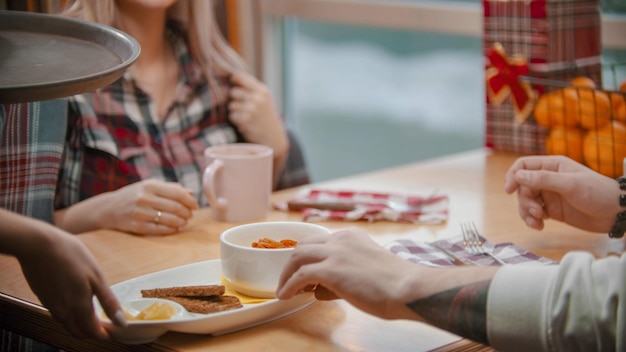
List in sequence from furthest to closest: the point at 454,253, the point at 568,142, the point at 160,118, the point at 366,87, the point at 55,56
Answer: the point at 366,87 → the point at 160,118 → the point at 568,142 → the point at 454,253 → the point at 55,56

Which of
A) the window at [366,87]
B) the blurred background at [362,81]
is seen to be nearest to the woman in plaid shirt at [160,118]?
the blurred background at [362,81]

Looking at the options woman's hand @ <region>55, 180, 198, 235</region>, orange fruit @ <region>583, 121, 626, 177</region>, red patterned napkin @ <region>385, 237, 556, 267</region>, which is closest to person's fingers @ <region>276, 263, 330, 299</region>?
red patterned napkin @ <region>385, 237, 556, 267</region>

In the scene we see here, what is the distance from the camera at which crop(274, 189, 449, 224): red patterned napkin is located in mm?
1441

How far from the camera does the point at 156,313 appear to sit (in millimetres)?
971

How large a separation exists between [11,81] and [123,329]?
0.29 metres

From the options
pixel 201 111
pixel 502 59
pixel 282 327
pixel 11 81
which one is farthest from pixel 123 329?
pixel 502 59

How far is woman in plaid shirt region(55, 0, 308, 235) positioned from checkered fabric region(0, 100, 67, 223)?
0.09 meters

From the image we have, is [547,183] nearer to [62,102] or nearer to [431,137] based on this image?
[62,102]

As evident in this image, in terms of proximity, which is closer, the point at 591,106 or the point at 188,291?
the point at 188,291

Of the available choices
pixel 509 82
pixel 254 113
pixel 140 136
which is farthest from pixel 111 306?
pixel 509 82

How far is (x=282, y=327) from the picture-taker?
101 centimetres

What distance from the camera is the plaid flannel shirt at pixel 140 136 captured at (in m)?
1.64

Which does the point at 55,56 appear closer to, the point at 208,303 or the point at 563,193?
the point at 208,303

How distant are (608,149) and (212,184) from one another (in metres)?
0.72
